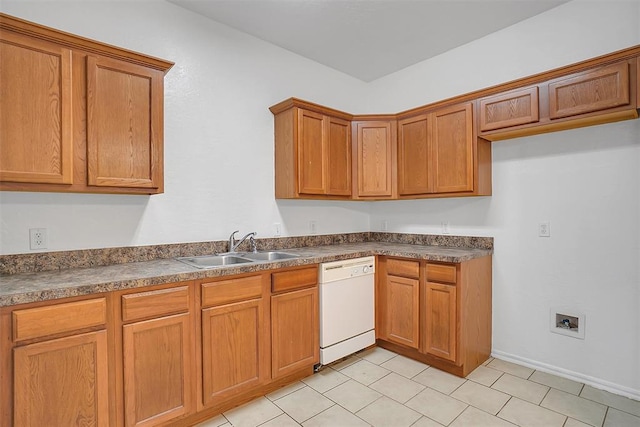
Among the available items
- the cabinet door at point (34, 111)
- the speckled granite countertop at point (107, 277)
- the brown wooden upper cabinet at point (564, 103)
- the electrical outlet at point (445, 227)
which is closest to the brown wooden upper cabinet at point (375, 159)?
the electrical outlet at point (445, 227)

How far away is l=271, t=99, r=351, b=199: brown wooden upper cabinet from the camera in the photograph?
2809mm

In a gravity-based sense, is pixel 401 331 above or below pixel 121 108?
below

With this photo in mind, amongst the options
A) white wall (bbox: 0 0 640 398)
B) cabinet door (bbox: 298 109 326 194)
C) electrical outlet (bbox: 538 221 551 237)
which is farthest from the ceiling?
electrical outlet (bbox: 538 221 551 237)

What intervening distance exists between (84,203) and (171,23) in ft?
4.80

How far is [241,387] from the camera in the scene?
6.82 ft

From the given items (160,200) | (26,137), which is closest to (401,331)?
(160,200)

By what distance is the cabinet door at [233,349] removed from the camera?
76.4 inches

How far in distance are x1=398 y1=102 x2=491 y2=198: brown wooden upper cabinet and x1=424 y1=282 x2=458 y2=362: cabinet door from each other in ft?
2.90

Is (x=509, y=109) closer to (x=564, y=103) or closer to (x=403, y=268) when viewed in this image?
(x=564, y=103)

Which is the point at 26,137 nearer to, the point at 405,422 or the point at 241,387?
the point at 241,387

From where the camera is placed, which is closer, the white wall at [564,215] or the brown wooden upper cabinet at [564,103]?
the brown wooden upper cabinet at [564,103]

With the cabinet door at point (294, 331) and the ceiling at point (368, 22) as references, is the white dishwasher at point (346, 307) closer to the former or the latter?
the cabinet door at point (294, 331)

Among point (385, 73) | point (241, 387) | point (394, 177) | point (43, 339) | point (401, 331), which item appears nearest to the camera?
point (43, 339)

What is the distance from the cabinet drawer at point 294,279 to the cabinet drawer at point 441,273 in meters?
0.96
